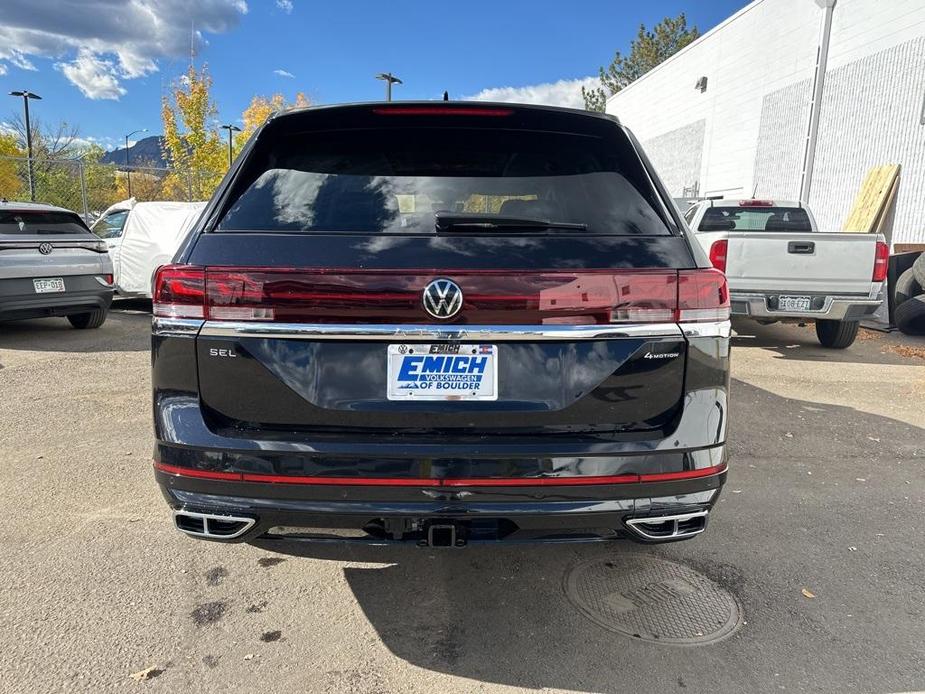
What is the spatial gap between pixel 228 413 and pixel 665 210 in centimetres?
159

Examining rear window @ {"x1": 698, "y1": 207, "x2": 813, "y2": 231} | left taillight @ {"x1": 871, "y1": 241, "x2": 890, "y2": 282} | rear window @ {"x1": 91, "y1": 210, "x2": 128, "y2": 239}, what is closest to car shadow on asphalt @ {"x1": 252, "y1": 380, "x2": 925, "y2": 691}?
left taillight @ {"x1": 871, "y1": 241, "x2": 890, "y2": 282}

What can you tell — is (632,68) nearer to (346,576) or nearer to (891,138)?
(891,138)

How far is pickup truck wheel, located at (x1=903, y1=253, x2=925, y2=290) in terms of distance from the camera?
9578 millimetres

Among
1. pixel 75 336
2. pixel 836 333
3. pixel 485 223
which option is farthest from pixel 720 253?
pixel 75 336

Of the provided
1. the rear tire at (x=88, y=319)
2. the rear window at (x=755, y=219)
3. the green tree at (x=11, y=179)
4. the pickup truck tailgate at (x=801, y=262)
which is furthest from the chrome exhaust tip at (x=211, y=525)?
the green tree at (x=11, y=179)

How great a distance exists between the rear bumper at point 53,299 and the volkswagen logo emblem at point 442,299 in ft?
24.2

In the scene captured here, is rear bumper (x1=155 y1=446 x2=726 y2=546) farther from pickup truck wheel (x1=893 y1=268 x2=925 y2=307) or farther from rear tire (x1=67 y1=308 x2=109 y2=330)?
pickup truck wheel (x1=893 y1=268 x2=925 y2=307)

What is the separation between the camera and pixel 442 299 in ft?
6.45

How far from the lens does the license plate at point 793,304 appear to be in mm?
7426

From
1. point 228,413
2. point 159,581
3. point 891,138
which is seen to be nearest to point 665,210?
point 228,413

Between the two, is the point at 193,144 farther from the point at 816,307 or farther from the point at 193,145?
the point at 816,307

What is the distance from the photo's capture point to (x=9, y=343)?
26.0 ft

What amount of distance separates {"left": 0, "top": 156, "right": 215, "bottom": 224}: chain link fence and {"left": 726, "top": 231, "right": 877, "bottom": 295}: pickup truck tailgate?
16.4 m

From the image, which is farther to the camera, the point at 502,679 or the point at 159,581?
the point at 159,581
